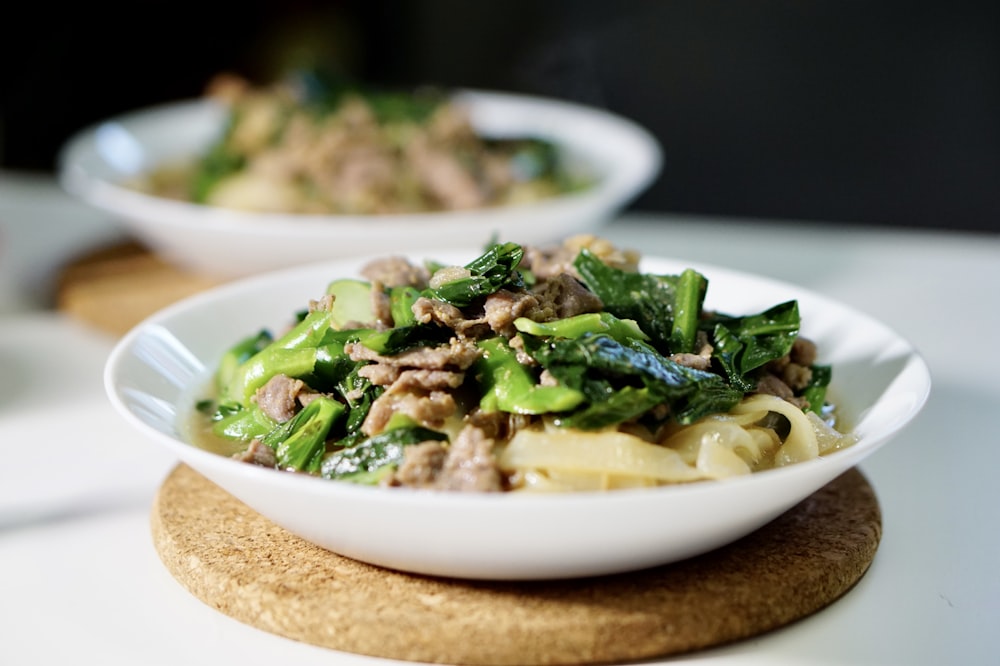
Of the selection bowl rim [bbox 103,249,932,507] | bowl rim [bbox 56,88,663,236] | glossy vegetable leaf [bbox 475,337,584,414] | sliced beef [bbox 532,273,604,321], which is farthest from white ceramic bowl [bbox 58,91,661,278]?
bowl rim [bbox 103,249,932,507]

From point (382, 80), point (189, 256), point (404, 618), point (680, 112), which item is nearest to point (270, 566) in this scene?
point (404, 618)

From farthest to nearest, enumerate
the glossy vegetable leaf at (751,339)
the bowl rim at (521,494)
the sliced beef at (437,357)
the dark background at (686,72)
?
the dark background at (686,72)
the glossy vegetable leaf at (751,339)
the sliced beef at (437,357)
the bowl rim at (521,494)

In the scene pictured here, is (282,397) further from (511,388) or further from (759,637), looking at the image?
(759,637)

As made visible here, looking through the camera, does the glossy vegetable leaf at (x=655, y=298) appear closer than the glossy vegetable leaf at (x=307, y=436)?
No

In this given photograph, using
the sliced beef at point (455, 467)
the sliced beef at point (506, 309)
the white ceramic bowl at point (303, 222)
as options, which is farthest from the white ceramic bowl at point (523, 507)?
the white ceramic bowl at point (303, 222)

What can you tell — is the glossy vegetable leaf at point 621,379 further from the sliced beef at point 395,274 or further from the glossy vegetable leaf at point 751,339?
the sliced beef at point 395,274

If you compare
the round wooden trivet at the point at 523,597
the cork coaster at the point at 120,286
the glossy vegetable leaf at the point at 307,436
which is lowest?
the cork coaster at the point at 120,286
